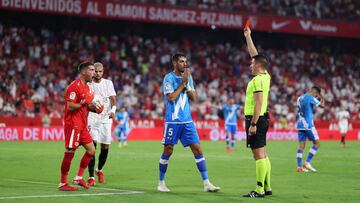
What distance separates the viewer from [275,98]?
161ft

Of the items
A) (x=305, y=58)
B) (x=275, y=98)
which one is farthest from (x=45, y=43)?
(x=305, y=58)

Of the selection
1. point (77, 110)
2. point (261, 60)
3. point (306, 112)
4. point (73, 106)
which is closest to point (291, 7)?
point (306, 112)

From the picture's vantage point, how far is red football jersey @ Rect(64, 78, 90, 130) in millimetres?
13805

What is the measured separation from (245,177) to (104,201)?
19.7ft

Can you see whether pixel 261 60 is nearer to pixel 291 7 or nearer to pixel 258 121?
pixel 258 121

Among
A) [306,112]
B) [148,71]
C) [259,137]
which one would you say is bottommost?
[259,137]

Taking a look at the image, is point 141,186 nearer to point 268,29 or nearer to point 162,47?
point 162,47

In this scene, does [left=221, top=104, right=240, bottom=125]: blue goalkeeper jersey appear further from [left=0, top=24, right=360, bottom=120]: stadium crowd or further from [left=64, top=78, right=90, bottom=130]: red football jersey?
[left=64, top=78, right=90, bottom=130]: red football jersey

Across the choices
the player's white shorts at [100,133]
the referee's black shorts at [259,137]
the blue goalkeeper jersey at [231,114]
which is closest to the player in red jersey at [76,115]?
the player's white shorts at [100,133]

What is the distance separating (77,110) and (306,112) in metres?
8.51

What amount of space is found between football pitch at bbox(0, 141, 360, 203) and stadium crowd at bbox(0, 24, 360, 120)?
14938mm

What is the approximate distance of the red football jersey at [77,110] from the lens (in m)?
13.8

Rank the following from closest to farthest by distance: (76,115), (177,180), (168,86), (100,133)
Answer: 1. (168,86)
2. (76,115)
3. (100,133)
4. (177,180)

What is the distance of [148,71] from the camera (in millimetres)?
46094
